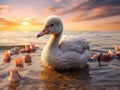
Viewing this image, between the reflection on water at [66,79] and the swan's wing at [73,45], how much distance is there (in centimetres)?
74

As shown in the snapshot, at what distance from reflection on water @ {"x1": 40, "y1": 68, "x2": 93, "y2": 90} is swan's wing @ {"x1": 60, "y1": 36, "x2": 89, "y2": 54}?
0.74 m

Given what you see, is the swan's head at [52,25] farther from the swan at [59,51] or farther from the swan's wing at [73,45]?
the swan's wing at [73,45]

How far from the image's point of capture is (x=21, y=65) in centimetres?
928

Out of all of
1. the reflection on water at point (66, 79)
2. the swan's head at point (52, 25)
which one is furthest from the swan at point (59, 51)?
the reflection on water at point (66, 79)

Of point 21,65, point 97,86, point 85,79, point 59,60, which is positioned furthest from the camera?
point 21,65

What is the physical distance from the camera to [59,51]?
8.25 meters

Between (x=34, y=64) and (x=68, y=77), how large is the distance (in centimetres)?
223

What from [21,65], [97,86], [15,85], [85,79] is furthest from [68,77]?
[21,65]

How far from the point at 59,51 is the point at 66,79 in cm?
114

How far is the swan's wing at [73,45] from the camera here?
841 centimetres

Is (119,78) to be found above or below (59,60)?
below

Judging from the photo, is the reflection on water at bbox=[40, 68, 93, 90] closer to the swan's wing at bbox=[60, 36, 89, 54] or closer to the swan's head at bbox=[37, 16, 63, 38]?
the swan's wing at bbox=[60, 36, 89, 54]

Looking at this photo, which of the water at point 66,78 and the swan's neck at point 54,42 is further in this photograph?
the swan's neck at point 54,42

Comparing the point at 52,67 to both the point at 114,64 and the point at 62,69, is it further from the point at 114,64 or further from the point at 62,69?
the point at 114,64
